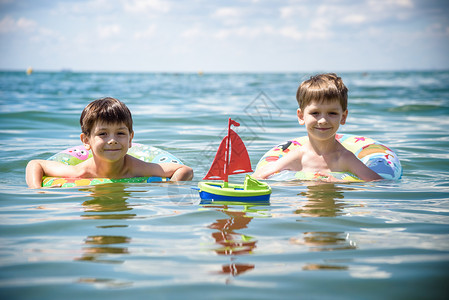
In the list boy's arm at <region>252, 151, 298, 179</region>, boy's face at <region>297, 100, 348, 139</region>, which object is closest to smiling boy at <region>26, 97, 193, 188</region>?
boy's arm at <region>252, 151, 298, 179</region>

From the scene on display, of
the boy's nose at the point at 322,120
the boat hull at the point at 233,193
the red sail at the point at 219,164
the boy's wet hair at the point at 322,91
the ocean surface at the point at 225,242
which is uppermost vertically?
the boy's wet hair at the point at 322,91

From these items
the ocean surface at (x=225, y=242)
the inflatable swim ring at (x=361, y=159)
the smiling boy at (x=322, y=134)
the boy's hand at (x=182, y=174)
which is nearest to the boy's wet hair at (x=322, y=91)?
the smiling boy at (x=322, y=134)

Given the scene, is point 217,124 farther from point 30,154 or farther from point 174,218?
point 174,218

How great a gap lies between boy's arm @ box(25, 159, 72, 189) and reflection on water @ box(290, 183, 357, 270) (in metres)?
2.49

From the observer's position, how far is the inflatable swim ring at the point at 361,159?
212 inches

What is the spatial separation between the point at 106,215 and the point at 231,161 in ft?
3.29

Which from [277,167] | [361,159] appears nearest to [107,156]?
[277,167]

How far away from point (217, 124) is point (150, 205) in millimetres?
7050

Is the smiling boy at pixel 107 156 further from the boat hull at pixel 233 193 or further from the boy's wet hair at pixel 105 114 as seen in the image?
the boat hull at pixel 233 193

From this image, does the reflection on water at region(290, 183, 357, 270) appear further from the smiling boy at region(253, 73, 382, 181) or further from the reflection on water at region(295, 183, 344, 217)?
the smiling boy at region(253, 73, 382, 181)

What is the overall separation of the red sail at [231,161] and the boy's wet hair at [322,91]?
177 cm

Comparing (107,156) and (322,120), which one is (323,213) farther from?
(107,156)

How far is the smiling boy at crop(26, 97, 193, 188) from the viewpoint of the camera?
498 cm

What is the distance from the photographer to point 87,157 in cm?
600
